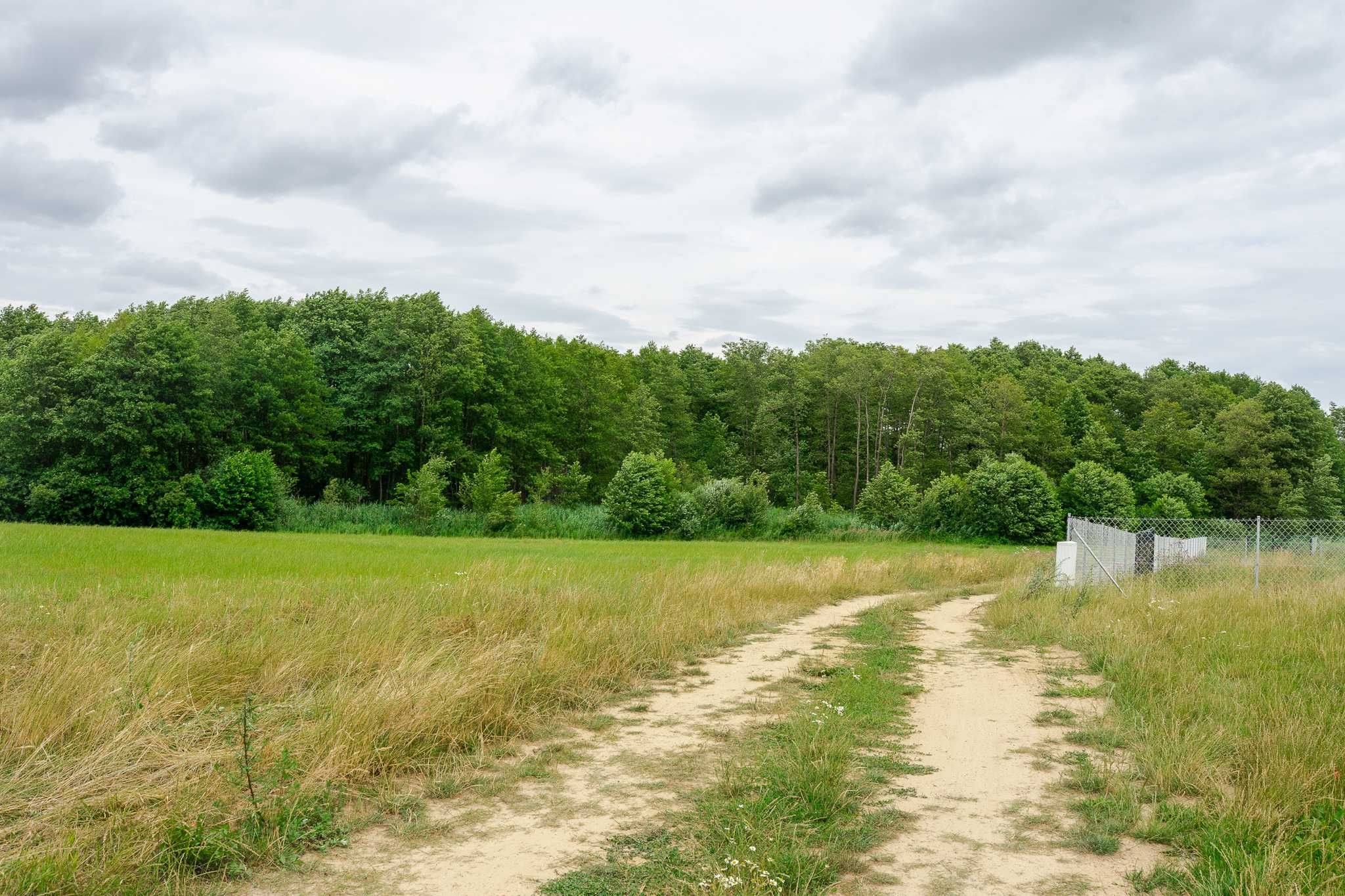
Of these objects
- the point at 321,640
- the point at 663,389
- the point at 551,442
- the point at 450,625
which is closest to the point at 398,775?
the point at 321,640

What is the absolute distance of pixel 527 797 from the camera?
6141 millimetres

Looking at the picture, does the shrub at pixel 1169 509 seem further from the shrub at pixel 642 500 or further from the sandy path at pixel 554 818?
the sandy path at pixel 554 818

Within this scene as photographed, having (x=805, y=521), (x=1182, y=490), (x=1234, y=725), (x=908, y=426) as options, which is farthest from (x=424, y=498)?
(x=1182, y=490)

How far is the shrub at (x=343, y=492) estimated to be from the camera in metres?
50.1

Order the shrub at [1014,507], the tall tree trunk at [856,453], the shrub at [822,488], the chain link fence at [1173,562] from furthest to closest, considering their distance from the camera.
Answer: the shrub at [822,488] < the tall tree trunk at [856,453] < the shrub at [1014,507] < the chain link fence at [1173,562]

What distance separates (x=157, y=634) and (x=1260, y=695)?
410 inches

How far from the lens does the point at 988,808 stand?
19.1ft

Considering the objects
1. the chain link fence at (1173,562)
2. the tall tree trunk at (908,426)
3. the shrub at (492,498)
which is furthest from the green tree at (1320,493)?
the shrub at (492,498)

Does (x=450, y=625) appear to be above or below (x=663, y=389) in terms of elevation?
below

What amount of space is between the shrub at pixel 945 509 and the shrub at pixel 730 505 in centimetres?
1043

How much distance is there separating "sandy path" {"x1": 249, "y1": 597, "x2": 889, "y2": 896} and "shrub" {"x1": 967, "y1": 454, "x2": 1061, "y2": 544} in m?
50.1

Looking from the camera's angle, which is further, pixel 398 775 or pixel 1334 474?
pixel 1334 474

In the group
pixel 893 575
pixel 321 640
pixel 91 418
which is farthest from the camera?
pixel 91 418

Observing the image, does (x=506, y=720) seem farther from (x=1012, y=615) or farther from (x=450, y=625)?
(x=1012, y=615)
